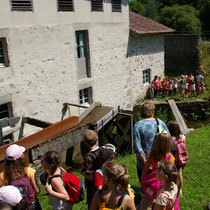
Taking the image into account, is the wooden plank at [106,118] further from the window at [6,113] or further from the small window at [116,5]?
the small window at [116,5]

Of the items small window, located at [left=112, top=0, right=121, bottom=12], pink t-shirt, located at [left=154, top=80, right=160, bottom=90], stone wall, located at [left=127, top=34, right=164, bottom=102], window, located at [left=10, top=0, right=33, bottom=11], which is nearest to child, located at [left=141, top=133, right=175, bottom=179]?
window, located at [left=10, top=0, right=33, bottom=11]

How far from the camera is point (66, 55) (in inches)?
384

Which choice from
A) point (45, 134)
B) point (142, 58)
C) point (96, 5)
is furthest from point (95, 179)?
point (142, 58)

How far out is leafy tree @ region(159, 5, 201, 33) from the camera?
2580 centimetres

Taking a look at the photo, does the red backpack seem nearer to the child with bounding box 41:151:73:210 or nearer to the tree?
the child with bounding box 41:151:73:210

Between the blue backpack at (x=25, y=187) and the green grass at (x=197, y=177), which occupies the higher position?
the blue backpack at (x=25, y=187)

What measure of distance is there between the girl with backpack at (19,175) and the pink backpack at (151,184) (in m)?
1.47

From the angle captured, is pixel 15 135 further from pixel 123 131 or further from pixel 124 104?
pixel 124 104

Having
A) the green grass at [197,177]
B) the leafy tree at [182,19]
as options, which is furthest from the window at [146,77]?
the leafy tree at [182,19]

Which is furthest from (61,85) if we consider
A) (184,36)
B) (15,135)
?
(184,36)

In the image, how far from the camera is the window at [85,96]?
36.2ft

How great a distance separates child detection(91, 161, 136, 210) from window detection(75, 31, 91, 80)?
816 cm

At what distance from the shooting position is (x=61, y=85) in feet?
31.9

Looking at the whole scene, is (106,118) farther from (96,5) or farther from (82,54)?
(96,5)
